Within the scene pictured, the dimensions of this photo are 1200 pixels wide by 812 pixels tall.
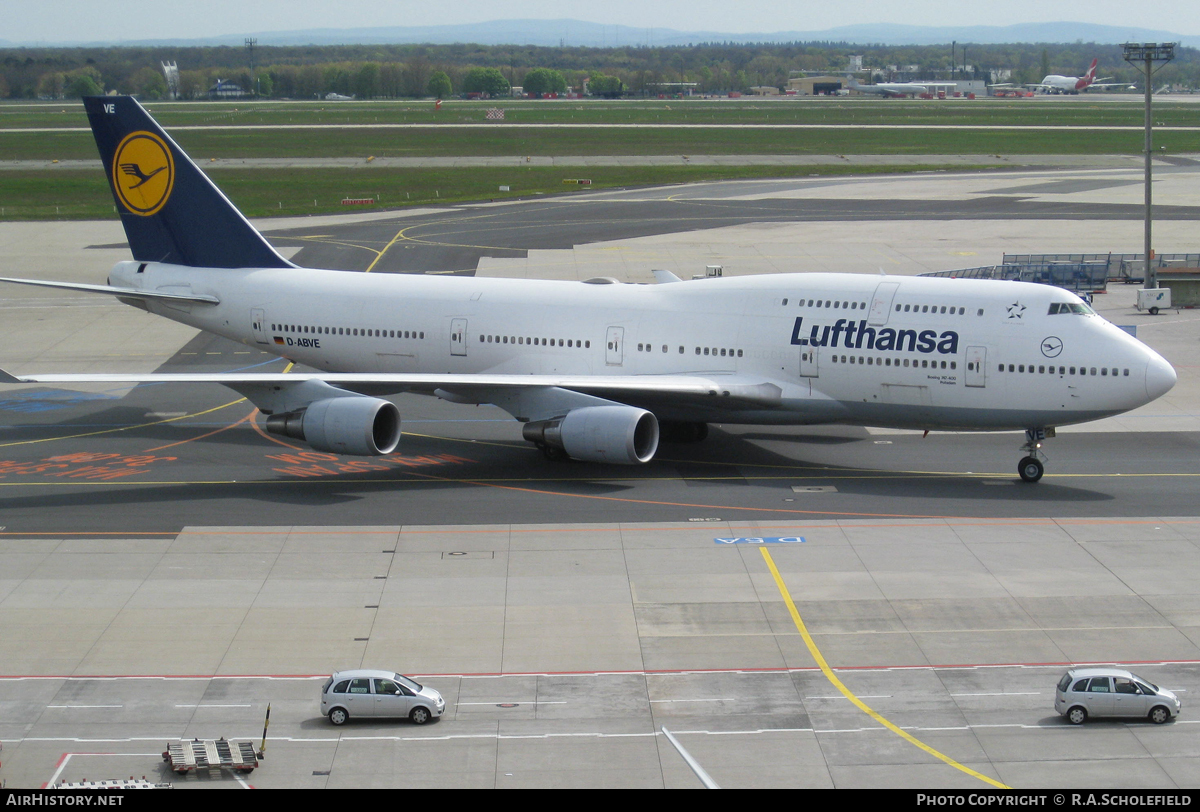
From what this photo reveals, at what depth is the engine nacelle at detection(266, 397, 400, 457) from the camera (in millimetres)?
34906

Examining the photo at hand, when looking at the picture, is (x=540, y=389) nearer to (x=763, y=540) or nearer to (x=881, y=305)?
(x=763, y=540)

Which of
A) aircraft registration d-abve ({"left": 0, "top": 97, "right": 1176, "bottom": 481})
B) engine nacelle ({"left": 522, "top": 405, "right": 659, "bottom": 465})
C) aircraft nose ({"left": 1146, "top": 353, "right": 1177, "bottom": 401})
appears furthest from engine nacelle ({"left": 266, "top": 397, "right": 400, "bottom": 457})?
aircraft nose ({"left": 1146, "top": 353, "right": 1177, "bottom": 401})

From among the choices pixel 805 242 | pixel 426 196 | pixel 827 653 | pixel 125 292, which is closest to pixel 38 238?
pixel 426 196

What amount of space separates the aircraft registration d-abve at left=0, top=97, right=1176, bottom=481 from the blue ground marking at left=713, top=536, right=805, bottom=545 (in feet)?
16.8

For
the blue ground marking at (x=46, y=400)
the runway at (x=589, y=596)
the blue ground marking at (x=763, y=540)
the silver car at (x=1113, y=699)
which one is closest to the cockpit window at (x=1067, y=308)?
the runway at (x=589, y=596)

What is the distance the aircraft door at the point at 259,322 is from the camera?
1713 inches

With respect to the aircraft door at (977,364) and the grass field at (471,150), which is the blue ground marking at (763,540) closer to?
the aircraft door at (977,364)

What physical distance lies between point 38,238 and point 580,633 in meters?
72.7

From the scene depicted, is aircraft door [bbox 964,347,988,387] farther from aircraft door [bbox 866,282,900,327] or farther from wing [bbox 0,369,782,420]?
wing [bbox 0,369,782,420]

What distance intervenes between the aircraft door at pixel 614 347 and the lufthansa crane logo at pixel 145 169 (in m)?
17.1

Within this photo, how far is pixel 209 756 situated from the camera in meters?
18.8

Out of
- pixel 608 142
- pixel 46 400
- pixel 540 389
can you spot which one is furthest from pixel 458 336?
pixel 608 142
